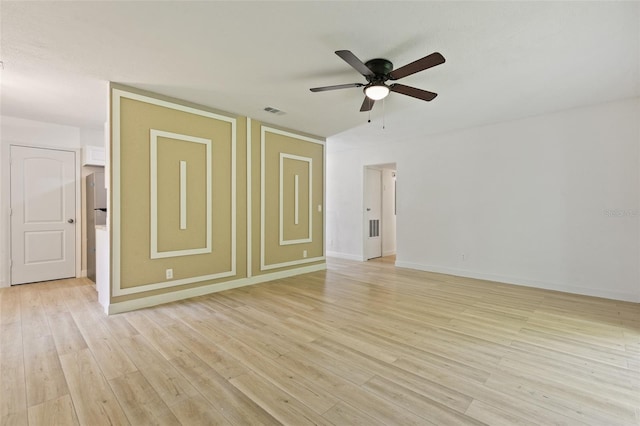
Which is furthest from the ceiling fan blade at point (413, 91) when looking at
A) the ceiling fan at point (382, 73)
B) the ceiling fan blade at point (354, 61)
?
the ceiling fan blade at point (354, 61)

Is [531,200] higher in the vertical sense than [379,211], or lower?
higher

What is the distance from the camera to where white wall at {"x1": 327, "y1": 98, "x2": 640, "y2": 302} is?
12.6 ft

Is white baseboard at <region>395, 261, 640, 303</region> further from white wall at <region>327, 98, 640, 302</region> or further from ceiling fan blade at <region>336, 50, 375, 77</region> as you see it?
ceiling fan blade at <region>336, 50, 375, 77</region>

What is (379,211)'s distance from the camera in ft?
23.8

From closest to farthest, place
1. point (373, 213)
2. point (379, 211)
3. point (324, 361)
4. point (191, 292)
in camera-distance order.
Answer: point (324, 361) → point (191, 292) → point (373, 213) → point (379, 211)

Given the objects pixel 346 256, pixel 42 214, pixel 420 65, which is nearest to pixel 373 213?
pixel 346 256

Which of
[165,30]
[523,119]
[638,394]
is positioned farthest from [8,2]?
[523,119]

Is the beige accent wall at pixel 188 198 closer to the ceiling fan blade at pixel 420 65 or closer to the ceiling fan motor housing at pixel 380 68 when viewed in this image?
the ceiling fan motor housing at pixel 380 68

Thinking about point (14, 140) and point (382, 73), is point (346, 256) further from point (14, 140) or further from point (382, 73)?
point (14, 140)

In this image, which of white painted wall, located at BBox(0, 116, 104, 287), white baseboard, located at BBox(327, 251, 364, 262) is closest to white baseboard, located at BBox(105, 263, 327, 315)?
white baseboard, located at BBox(327, 251, 364, 262)

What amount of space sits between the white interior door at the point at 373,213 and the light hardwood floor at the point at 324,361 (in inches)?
125

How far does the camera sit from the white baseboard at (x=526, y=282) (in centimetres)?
380

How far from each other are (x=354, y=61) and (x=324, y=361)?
2432mm

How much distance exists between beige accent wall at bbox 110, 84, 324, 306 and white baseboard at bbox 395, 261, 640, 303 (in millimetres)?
2628
